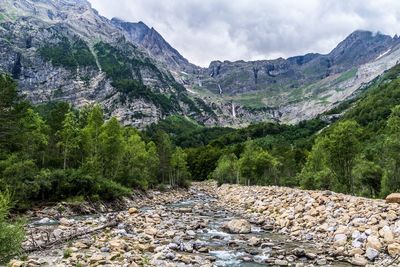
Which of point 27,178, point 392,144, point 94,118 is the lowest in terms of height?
point 27,178

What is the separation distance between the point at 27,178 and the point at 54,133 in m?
29.2

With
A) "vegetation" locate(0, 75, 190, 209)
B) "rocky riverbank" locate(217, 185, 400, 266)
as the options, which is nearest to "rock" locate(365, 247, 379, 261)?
"rocky riverbank" locate(217, 185, 400, 266)

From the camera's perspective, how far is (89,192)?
51.6 metres

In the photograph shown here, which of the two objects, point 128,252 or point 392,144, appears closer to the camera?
point 128,252

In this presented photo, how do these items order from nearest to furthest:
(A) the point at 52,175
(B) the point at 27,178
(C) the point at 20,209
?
1. (C) the point at 20,209
2. (B) the point at 27,178
3. (A) the point at 52,175

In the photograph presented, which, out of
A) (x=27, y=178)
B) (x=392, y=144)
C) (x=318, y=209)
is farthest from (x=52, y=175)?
(x=392, y=144)

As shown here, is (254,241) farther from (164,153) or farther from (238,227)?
(164,153)

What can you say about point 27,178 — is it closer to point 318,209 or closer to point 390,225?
point 318,209

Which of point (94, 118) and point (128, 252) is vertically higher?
point (94, 118)

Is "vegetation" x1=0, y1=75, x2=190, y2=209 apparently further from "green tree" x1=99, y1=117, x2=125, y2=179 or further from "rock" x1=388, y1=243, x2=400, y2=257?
"rock" x1=388, y1=243, x2=400, y2=257

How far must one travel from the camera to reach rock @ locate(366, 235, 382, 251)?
2435cm

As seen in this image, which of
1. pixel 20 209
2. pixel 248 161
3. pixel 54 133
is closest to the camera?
pixel 20 209

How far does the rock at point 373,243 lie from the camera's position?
24352 millimetres

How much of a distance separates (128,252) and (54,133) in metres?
53.9
